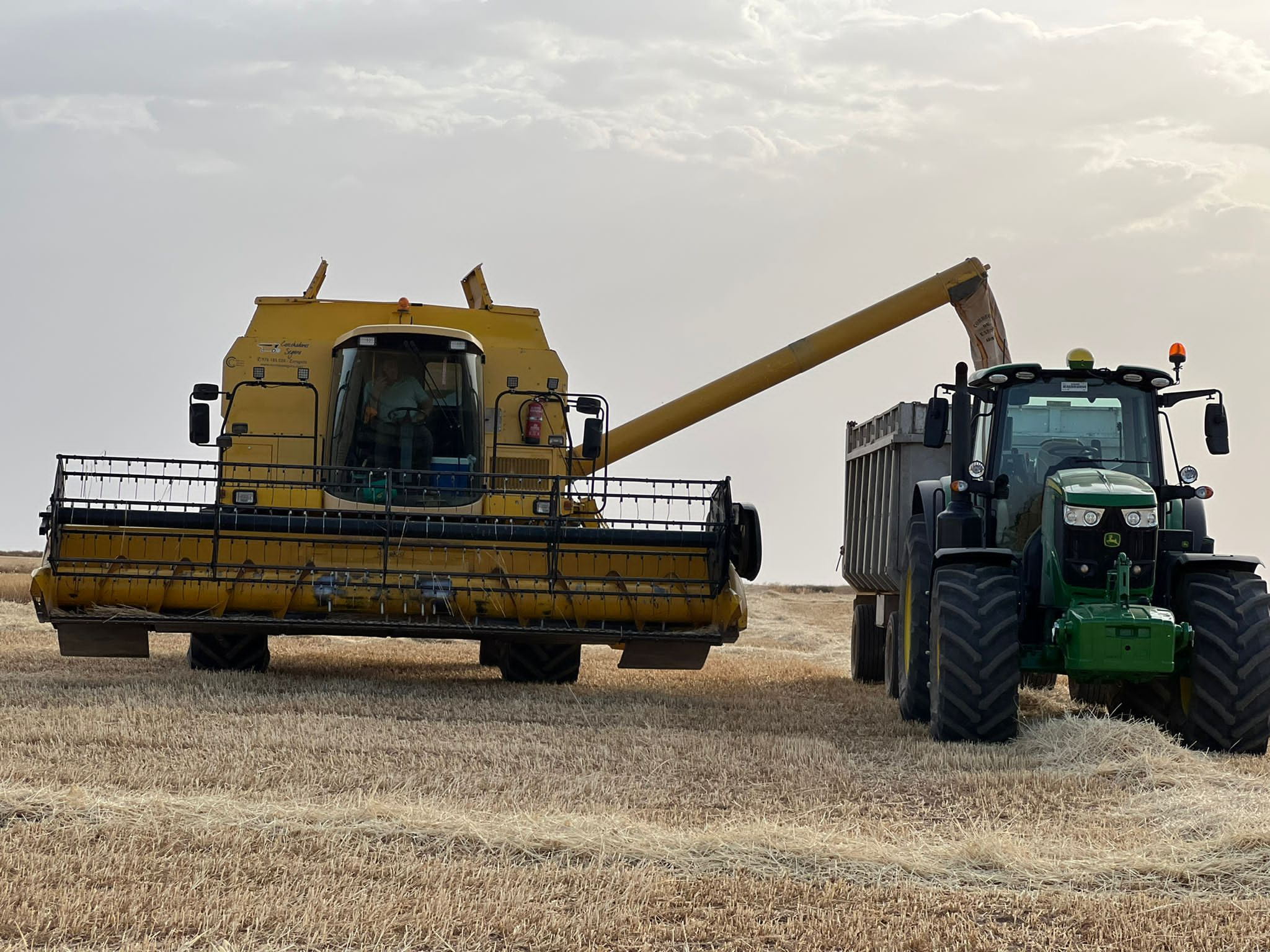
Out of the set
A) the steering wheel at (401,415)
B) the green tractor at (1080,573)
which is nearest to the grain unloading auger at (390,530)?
the steering wheel at (401,415)

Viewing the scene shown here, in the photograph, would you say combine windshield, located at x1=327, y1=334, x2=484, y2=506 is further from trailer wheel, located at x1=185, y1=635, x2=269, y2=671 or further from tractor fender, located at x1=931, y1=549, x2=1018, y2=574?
tractor fender, located at x1=931, y1=549, x2=1018, y2=574

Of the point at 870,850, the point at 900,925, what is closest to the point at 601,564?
the point at 870,850

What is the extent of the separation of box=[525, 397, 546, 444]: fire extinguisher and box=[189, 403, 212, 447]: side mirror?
239cm

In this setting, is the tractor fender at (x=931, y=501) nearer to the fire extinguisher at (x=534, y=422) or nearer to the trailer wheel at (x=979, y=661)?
the trailer wheel at (x=979, y=661)

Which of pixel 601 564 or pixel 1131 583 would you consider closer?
pixel 1131 583

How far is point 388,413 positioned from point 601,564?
7.32 ft

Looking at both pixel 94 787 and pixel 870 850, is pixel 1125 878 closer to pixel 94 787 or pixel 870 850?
pixel 870 850

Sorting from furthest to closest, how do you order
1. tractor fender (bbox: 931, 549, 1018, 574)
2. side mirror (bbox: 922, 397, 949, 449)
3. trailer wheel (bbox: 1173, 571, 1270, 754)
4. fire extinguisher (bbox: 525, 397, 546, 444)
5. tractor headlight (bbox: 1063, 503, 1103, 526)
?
1. fire extinguisher (bbox: 525, 397, 546, 444)
2. side mirror (bbox: 922, 397, 949, 449)
3. tractor fender (bbox: 931, 549, 1018, 574)
4. tractor headlight (bbox: 1063, 503, 1103, 526)
5. trailer wheel (bbox: 1173, 571, 1270, 754)

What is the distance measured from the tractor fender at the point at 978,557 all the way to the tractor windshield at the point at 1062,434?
0.50 metres

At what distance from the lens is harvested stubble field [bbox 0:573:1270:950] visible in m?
4.77

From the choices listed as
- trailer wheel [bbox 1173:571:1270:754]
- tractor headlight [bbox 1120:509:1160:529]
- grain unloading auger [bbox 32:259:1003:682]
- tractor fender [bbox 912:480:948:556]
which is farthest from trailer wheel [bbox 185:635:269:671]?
trailer wheel [bbox 1173:571:1270:754]

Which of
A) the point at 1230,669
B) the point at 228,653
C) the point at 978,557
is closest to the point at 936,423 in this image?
Answer: the point at 978,557

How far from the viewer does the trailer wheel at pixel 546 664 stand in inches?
477

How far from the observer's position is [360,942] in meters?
4.56
